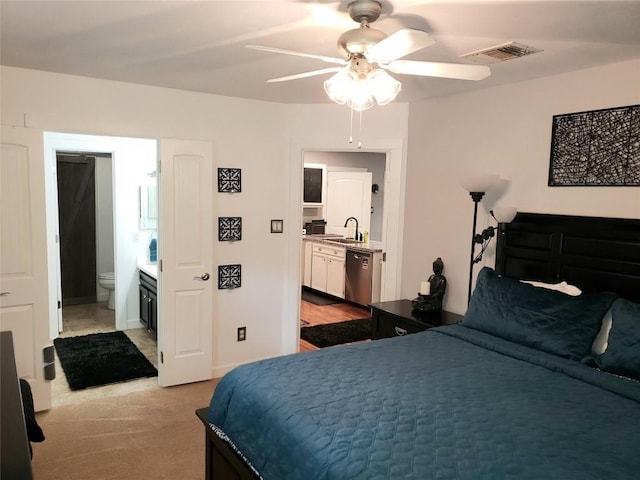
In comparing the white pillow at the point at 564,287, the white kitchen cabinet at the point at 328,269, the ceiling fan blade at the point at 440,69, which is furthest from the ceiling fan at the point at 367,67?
the white kitchen cabinet at the point at 328,269

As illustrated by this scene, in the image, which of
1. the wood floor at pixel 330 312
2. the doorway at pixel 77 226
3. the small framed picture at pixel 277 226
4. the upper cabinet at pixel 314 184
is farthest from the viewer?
the upper cabinet at pixel 314 184

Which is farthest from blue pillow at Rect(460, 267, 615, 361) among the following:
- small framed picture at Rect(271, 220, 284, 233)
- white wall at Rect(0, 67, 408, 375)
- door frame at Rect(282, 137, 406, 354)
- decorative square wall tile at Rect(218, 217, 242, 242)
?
decorative square wall tile at Rect(218, 217, 242, 242)

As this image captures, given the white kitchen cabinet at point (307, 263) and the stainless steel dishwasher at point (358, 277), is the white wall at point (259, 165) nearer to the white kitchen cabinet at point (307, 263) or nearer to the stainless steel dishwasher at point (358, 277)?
the stainless steel dishwasher at point (358, 277)

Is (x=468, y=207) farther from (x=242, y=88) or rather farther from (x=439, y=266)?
(x=242, y=88)

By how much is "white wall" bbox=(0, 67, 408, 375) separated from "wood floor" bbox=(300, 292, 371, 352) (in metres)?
1.48

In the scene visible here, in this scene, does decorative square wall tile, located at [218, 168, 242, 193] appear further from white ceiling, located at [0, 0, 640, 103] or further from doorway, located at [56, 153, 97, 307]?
doorway, located at [56, 153, 97, 307]

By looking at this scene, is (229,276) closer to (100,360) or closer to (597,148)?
(100,360)

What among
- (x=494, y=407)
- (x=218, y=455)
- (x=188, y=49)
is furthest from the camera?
(x=188, y=49)

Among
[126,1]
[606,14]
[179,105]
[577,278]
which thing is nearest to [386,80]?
[606,14]

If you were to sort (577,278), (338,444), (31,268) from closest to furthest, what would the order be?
(338,444) < (577,278) < (31,268)

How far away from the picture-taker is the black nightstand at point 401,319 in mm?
3486

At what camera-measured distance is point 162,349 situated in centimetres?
391

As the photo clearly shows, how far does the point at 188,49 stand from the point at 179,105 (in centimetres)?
119

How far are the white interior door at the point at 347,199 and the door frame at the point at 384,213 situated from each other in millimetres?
3092
